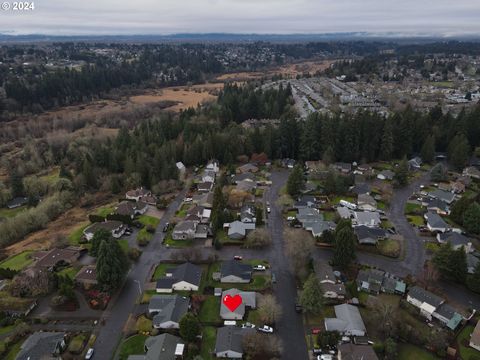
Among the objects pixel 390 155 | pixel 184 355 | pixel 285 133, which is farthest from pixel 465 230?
pixel 184 355

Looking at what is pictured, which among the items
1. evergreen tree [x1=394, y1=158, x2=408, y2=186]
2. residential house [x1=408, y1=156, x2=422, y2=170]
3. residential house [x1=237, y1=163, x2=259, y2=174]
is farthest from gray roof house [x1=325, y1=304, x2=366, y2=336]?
residential house [x1=408, y1=156, x2=422, y2=170]

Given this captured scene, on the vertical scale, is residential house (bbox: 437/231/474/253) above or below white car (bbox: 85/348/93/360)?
above

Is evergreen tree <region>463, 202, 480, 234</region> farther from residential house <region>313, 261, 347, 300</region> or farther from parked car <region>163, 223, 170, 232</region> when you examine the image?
parked car <region>163, 223, 170, 232</region>

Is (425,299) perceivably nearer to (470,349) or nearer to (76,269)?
(470,349)

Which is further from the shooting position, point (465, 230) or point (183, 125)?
point (183, 125)

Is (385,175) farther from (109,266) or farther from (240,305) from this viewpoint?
(109,266)

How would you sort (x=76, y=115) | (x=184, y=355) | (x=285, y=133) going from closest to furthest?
(x=184, y=355) < (x=285, y=133) < (x=76, y=115)
